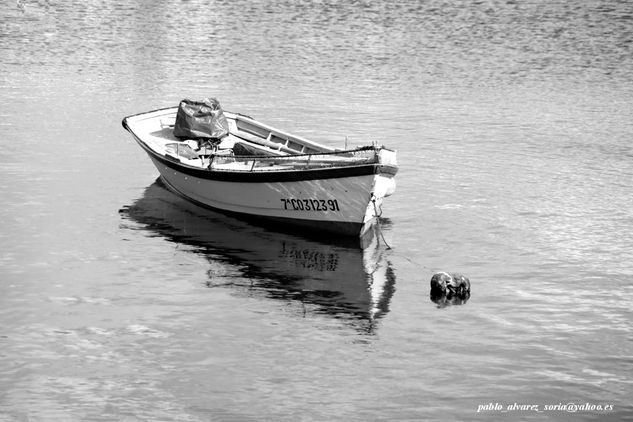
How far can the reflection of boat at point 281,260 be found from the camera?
26.9 meters

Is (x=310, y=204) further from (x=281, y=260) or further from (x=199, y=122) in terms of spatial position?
(x=199, y=122)

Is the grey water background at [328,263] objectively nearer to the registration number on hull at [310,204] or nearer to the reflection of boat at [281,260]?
the reflection of boat at [281,260]

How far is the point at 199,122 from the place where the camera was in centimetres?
3812

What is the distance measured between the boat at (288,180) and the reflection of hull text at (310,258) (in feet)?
4.71

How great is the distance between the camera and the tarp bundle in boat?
38.2 metres

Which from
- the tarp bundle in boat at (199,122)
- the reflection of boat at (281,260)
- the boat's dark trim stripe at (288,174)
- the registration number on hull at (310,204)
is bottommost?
the reflection of boat at (281,260)

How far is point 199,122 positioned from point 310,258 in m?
9.75

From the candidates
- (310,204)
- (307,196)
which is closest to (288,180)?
(307,196)

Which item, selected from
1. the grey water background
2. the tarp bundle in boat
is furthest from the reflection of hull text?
the tarp bundle in boat

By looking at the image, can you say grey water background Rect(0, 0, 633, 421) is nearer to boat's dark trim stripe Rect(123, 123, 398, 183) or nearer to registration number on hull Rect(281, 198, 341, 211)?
registration number on hull Rect(281, 198, 341, 211)

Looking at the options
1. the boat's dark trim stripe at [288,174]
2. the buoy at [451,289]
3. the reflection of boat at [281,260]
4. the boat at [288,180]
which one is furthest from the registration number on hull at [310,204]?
the buoy at [451,289]

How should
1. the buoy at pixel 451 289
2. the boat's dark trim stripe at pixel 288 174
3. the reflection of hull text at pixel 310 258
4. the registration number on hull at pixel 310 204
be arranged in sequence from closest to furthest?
1. the buoy at pixel 451 289
2. the reflection of hull text at pixel 310 258
3. the boat's dark trim stripe at pixel 288 174
4. the registration number on hull at pixel 310 204

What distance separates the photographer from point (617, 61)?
69.2 metres

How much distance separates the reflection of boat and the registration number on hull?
86cm
